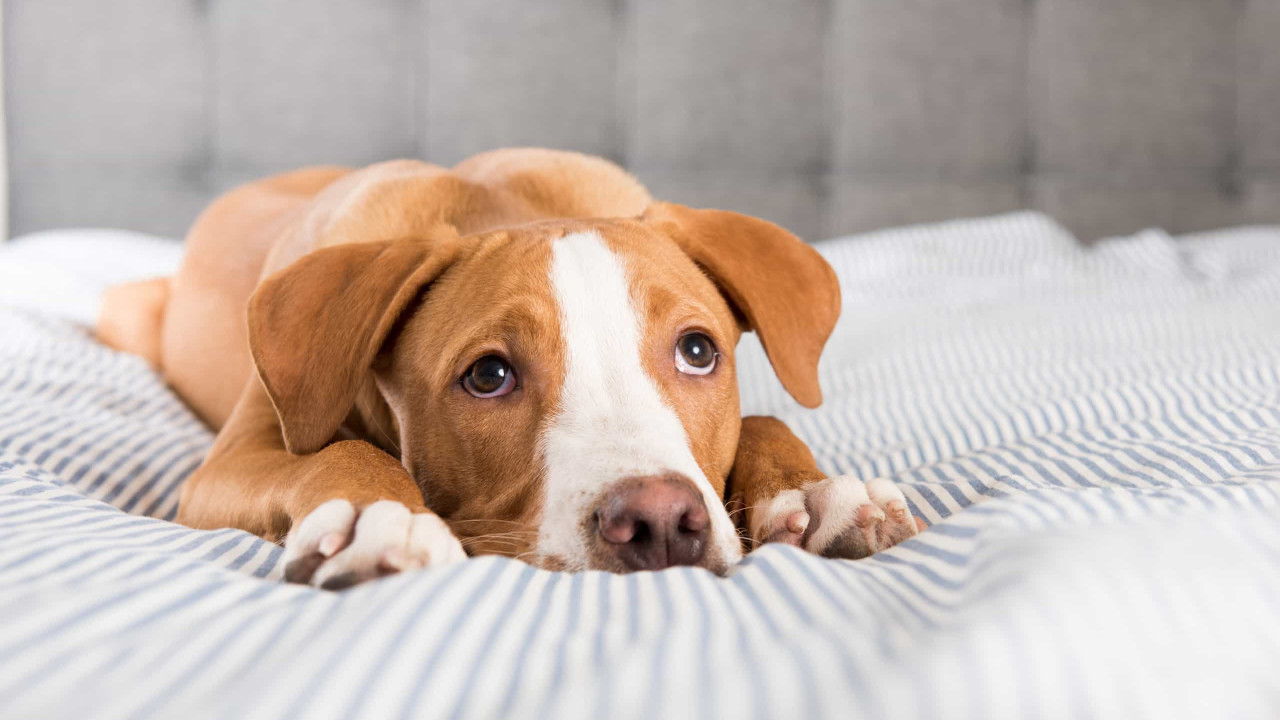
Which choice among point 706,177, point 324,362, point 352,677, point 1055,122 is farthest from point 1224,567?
point 1055,122

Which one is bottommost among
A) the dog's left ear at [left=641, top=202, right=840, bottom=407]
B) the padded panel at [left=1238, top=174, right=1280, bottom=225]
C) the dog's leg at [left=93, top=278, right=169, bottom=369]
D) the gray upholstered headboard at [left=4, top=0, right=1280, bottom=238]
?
the dog's leg at [left=93, top=278, right=169, bottom=369]

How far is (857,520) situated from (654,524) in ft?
0.91

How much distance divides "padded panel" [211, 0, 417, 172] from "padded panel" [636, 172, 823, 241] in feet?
3.79

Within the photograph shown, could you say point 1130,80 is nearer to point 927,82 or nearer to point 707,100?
point 927,82

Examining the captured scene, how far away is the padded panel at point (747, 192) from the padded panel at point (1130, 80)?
1.13 m

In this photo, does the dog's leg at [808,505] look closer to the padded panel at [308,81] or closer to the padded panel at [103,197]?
the padded panel at [308,81]

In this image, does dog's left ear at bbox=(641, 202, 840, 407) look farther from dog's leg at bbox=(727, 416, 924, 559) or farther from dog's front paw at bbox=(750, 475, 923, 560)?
dog's front paw at bbox=(750, 475, 923, 560)

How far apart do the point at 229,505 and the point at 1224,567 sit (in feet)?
4.02

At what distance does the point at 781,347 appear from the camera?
1422mm

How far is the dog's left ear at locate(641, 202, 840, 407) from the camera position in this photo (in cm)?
142

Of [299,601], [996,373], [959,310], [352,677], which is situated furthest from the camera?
[959,310]

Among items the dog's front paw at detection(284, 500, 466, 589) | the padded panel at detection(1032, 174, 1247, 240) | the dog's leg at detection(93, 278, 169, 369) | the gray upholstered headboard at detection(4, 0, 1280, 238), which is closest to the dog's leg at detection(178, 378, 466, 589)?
the dog's front paw at detection(284, 500, 466, 589)

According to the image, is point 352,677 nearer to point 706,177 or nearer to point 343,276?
point 343,276

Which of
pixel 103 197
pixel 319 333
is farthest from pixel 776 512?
pixel 103 197
